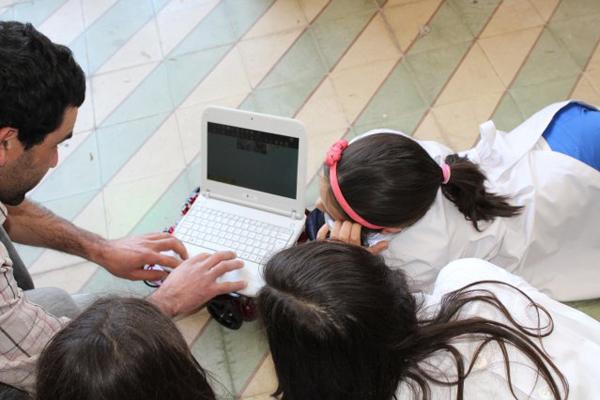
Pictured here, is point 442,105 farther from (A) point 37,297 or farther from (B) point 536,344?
(A) point 37,297

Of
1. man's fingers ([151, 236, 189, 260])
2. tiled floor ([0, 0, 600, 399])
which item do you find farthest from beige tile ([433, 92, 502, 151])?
man's fingers ([151, 236, 189, 260])

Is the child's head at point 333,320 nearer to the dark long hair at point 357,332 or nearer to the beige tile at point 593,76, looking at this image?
the dark long hair at point 357,332

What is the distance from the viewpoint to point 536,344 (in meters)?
0.81

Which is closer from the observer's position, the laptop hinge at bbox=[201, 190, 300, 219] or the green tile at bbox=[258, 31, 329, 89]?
the laptop hinge at bbox=[201, 190, 300, 219]

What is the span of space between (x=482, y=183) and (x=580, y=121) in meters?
0.30

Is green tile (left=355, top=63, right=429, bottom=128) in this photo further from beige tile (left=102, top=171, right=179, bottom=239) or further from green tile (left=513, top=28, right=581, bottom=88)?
beige tile (left=102, top=171, right=179, bottom=239)

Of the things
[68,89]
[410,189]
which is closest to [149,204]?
[68,89]

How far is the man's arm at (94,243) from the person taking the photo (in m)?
1.25

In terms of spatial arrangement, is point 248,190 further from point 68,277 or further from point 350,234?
point 68,277

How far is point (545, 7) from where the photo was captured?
201 cm

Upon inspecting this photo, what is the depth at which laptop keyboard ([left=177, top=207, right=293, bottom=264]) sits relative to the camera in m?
1.29

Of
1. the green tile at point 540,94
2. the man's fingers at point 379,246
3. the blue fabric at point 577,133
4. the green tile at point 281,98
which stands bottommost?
the green tile at point 540,94

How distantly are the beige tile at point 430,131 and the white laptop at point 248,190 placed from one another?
0.60 metres

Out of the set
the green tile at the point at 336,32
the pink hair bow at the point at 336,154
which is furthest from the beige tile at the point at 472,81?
the pink hair bow at the point at 336,154
